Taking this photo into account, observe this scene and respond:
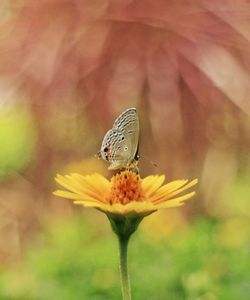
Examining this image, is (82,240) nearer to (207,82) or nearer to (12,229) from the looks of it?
(12,229)

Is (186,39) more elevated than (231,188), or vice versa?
(186,39)

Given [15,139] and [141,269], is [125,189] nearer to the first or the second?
[141,269]

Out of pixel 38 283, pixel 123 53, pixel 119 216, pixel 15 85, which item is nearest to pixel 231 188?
pixel 123 53

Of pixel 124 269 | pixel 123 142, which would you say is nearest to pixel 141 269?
pixel 123 142

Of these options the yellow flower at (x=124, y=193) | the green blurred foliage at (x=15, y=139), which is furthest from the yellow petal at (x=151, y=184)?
the green blurred foliage at (x=15, y=139)

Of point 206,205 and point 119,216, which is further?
point 206,205

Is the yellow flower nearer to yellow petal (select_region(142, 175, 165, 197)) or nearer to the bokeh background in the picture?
yellow petal (select_region(142, 175, 165, 197))

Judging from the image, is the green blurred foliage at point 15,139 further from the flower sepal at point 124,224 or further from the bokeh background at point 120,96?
the flower sepal at point 124,224

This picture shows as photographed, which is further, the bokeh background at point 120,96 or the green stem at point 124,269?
the bokeh background at point 120,96
